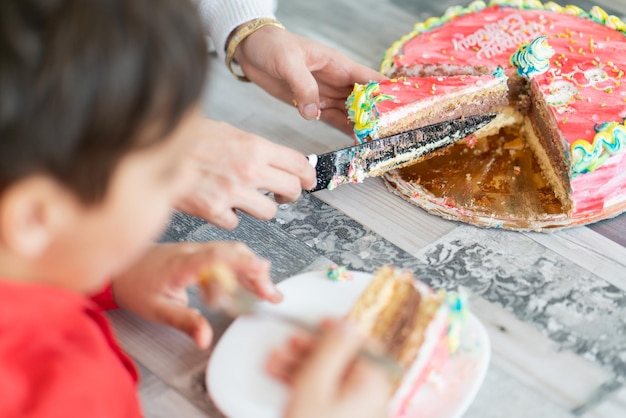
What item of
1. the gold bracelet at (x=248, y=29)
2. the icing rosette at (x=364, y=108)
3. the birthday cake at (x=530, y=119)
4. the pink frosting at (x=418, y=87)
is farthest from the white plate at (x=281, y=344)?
the gold bracelet at (x=248, y=29)

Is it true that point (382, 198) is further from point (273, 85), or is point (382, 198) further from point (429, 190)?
point (273, 85)

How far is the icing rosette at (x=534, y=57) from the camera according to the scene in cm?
275

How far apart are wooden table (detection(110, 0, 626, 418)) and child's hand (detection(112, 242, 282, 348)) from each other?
125 mm

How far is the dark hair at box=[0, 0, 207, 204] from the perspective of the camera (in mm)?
1109

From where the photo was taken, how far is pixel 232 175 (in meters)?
2.20

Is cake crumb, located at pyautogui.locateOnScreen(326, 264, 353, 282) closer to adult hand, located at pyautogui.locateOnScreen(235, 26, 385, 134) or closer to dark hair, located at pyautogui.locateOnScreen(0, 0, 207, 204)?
adult hand, located at pyautogui.locateOnScreen(235, 26, 385, 134)

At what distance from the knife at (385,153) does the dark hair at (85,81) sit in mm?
1189

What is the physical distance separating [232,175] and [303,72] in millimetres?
639

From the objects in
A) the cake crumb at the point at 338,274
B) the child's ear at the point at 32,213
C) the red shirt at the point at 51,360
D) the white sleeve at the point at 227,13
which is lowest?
the cake crumb at the point at 338,274

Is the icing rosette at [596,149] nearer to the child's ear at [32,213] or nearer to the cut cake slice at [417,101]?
the cut cake slice at [417,101]

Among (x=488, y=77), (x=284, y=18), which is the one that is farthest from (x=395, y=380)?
(x=284, y=18)

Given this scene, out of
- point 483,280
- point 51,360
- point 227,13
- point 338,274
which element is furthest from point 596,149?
point 51,360

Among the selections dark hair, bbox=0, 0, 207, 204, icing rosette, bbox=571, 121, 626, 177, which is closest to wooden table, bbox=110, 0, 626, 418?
icing rosette, bbox=571, 121, 626, 177

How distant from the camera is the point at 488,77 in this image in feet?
9.34
